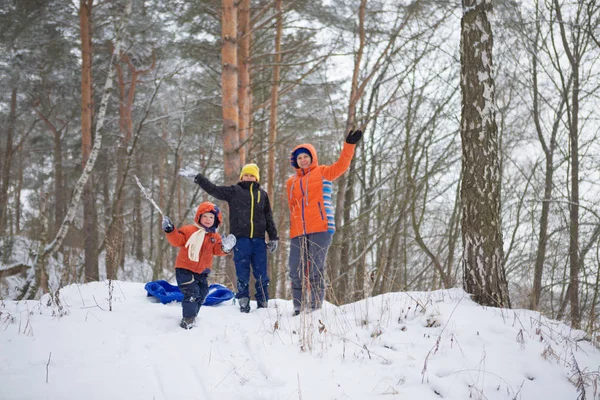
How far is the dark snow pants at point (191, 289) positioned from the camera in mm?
3352

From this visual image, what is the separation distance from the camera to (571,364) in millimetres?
2572

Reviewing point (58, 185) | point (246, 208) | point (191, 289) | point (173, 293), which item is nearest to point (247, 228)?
point (246, 208)

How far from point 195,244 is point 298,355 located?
147cm

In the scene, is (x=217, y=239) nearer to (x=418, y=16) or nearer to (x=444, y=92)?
(x=418, y=16)

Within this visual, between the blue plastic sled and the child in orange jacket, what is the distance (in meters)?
0.64

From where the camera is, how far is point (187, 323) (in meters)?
3.28

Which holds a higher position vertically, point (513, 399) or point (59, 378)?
point (59, 378)

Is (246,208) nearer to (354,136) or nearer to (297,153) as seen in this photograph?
(297,153)

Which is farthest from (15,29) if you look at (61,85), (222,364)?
(222,364)

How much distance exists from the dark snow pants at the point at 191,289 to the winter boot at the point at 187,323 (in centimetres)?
3

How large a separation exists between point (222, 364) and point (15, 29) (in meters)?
11.3

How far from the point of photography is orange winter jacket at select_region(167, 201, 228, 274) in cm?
358

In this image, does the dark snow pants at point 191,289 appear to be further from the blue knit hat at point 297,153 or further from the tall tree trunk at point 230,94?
the tall tree trunk at point 230,94

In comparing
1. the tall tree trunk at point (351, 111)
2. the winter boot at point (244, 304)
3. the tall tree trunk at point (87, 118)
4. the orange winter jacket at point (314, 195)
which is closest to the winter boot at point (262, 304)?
the winter boot at point (244, 304)
